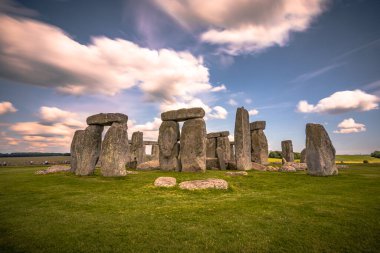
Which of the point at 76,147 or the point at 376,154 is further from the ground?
the point at 76,147

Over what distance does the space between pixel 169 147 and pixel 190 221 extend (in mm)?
12905

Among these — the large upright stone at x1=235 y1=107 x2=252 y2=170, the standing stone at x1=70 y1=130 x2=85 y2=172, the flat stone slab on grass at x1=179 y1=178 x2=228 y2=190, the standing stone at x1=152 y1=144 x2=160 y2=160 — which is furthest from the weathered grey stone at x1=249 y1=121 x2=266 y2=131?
the standing stone at x1=70 y1=130 x2=85 y2=172

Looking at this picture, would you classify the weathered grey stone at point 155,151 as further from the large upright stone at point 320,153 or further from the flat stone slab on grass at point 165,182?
the flat stone slab on grass at point 165,182

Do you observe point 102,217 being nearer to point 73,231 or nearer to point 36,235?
point 73,231

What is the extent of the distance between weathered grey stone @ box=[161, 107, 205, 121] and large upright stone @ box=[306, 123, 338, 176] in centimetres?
743

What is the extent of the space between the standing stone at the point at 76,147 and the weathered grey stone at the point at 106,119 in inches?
53.7

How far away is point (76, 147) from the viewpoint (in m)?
15.4

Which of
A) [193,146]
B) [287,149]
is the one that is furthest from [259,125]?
[193,146]

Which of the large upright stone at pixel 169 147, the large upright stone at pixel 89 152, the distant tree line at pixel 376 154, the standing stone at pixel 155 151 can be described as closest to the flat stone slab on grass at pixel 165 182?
the large upright stone at pixel 89 152

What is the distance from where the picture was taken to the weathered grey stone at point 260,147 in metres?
23.5

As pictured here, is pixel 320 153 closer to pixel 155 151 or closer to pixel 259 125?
pixel 259 125

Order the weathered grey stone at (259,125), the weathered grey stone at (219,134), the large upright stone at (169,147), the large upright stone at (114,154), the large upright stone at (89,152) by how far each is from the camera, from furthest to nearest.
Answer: the weathered grey stone at (219,134)
the weathered grey stone at (259,125)
the large upright stone at (169,147)
the large upright stone at (89,152)
the large upright stone at (114,154)

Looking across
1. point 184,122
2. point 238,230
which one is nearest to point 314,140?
point 184,122

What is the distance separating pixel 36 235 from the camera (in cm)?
483
